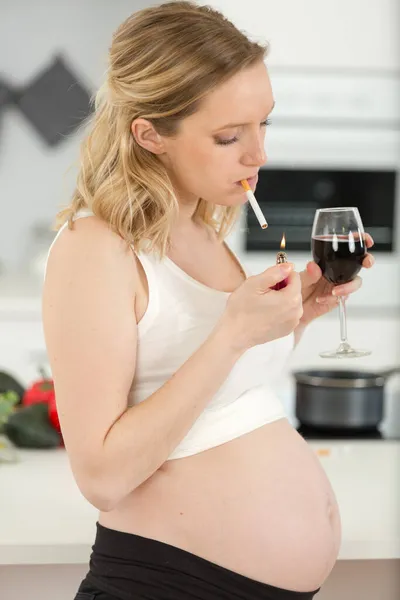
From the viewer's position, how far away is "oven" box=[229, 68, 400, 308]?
326 cm

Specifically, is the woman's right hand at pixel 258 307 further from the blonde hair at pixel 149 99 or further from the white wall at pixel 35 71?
the white wall at pixel 35 71

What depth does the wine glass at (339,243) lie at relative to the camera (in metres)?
1.34

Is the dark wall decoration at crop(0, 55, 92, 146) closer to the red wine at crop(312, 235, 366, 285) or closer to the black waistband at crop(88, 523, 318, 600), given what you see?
the red wine at crop(312, 235, 366, 285)

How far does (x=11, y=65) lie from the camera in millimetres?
4055

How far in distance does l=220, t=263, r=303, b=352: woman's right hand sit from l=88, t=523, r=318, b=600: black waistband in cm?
28

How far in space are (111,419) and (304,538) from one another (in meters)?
0.34

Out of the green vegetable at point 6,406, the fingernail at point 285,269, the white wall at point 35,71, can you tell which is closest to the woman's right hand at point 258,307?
the fingernail at point 285,269

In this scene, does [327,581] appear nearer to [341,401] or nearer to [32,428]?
[341,401]

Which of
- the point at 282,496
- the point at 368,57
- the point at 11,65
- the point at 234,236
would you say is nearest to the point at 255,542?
the point at 282,496

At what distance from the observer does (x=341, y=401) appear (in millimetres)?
1751

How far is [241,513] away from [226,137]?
48 centimetres

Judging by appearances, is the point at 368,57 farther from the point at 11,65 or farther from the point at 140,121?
the point at 140,121

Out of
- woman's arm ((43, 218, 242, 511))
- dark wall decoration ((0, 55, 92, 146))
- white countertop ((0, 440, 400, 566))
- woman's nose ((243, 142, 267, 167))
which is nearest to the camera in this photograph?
woman's arm ((43, 218, 242, 511))

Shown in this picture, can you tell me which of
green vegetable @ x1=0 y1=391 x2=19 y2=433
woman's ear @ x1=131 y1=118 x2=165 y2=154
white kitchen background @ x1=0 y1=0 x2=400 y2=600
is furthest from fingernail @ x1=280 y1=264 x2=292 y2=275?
white kitchen background @ x1=0 y1=0 x2=400 y2=600
